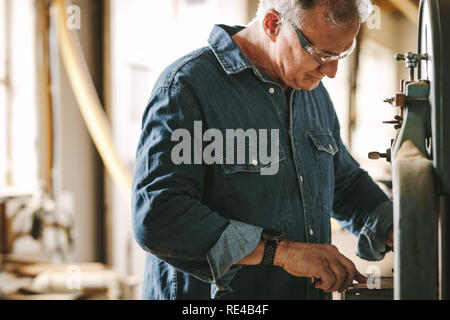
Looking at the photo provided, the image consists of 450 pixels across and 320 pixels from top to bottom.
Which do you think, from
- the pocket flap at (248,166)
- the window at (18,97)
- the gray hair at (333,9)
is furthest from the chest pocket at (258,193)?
the window at (18,97)

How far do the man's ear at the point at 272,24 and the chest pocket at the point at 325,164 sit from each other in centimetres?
28

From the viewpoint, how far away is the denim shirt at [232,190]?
40.2 inches

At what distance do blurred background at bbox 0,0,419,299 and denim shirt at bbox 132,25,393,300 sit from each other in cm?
265

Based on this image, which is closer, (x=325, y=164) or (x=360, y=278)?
(x=360, y=278)

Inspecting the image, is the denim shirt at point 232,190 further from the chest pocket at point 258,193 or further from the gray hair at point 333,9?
the gray hair at point 333,9

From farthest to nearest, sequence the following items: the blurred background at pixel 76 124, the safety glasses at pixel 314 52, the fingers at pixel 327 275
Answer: the blurred background at pixel 76 124 → the safety glasses at pixel 314 52 → the fingers at pixel 327 275

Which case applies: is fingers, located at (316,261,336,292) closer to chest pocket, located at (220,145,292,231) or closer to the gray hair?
chest pocket, located at (220,145,292,231)

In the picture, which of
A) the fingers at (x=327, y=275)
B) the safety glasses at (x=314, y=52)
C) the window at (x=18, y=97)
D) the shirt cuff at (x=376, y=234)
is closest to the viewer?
the fingers at (x=327, y=275)

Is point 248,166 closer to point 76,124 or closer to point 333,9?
point 333,9

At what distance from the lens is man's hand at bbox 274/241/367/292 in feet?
3.27

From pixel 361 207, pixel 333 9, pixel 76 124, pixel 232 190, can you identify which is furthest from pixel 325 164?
pixel 76 124

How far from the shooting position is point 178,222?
1.01m

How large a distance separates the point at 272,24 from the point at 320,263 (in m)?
0.58
